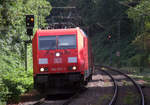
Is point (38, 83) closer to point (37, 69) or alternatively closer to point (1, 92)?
point (37, 69)

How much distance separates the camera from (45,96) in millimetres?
16266

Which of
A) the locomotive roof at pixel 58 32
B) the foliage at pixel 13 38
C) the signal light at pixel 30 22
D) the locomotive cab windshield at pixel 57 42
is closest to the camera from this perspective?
the locomotive cab windshield at pixel 57 42

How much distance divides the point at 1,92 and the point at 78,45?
166 inches

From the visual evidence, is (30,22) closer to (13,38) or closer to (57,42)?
(57,42)

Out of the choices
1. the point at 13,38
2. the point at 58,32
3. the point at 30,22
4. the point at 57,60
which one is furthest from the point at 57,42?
the point at 13,38

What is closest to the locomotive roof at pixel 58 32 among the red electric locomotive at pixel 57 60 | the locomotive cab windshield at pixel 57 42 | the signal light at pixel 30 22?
the red electric locomotive at pixel 57 60

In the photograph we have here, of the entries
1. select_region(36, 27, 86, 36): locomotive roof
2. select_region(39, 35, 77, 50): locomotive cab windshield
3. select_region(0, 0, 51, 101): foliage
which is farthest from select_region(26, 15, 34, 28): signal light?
select_region(39, 35, 77, 50): locomotive cab windshield

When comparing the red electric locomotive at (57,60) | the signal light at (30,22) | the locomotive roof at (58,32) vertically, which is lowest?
the red electric locomotive at (57,60)

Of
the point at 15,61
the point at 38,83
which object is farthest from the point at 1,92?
the point at 15,61

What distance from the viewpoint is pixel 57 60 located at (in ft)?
49.6

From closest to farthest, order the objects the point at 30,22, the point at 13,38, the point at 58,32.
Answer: the point at 58,32
the point at 30,22
the point at 13,38

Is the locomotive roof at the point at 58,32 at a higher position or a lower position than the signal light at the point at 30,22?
lower

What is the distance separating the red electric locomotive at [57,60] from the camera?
15000 mm

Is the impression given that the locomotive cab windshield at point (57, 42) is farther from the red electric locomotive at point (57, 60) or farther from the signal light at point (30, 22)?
the signal light at point (30, 22)
